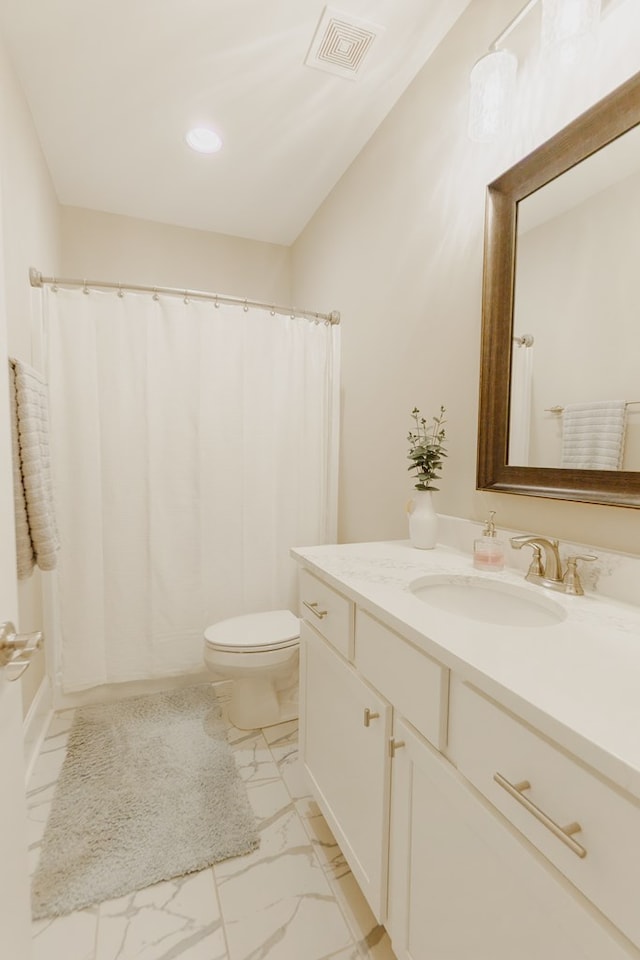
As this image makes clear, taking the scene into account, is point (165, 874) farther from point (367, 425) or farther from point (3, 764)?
point (367, 425)

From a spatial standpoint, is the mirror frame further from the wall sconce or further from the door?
the door

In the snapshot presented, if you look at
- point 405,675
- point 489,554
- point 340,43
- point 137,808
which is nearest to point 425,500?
point 489,554

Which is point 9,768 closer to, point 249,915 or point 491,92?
point 249,915

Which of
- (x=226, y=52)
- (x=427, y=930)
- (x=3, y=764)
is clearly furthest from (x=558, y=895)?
(x=226, y=52)

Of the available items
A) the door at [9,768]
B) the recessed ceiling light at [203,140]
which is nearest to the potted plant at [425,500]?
the door at [9,768]

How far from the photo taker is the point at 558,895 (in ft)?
1.72

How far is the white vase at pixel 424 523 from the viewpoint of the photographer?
1.38 m

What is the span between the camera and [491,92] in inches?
44.4

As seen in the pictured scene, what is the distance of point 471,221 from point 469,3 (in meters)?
0.63

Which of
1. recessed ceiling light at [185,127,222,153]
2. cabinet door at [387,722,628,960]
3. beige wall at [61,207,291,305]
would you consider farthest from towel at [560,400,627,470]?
beige wall at [61,207,291,305]

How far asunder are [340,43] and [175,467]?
→ 1.65 m

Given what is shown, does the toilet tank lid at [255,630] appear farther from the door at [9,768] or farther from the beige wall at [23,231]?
the door at [9,768]

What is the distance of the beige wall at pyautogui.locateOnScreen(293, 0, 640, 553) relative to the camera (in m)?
1.07

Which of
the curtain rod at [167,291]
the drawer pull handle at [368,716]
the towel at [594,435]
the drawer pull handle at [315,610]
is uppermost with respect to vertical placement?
the curtain rod at [167,291]
